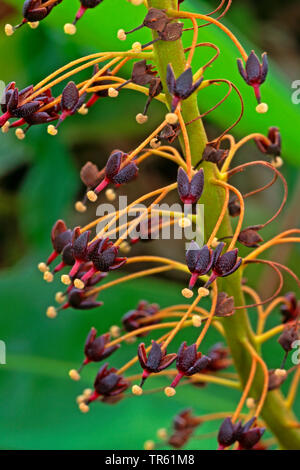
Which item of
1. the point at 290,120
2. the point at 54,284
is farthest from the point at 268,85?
the point at 54,284

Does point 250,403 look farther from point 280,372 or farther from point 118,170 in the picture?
point 118,170

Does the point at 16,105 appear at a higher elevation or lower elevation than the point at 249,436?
higher

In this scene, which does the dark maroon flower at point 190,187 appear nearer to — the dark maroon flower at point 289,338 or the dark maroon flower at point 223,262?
the dark maroon flower at point 223,262

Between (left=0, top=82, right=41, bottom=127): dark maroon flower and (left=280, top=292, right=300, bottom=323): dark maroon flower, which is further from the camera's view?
(left=280, top=292, right=300, bottom=323): dark maroon flower

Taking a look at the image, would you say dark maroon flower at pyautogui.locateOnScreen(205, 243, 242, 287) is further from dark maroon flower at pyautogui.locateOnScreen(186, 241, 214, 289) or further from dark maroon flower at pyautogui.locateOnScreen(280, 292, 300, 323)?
dark maroon flower at pyautogui.locateOnScreen(280, 292, 300, 323)

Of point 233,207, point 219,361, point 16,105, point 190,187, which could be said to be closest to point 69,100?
point 16,105

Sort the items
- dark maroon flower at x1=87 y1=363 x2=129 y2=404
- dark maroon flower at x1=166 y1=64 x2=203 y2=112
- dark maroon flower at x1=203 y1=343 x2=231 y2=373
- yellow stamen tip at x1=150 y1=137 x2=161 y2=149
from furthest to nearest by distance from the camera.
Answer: dark maroon flower at x1=203 y1=343 x2=231 y2=373, dark maroon flower at x1=87 y1=363 x2=129 y2=404, yellow stamen tip at x1=150 y1=137 x2=161 y2=149, dark maroon flower at x1=166 y1=64 x2=203 y2=112

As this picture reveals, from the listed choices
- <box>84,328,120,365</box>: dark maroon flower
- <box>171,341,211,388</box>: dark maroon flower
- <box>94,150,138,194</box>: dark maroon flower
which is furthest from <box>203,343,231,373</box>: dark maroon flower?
<box>94,150,138,194</box>: dark maroon flower

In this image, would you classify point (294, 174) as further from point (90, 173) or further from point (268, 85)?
point (90, 173)
